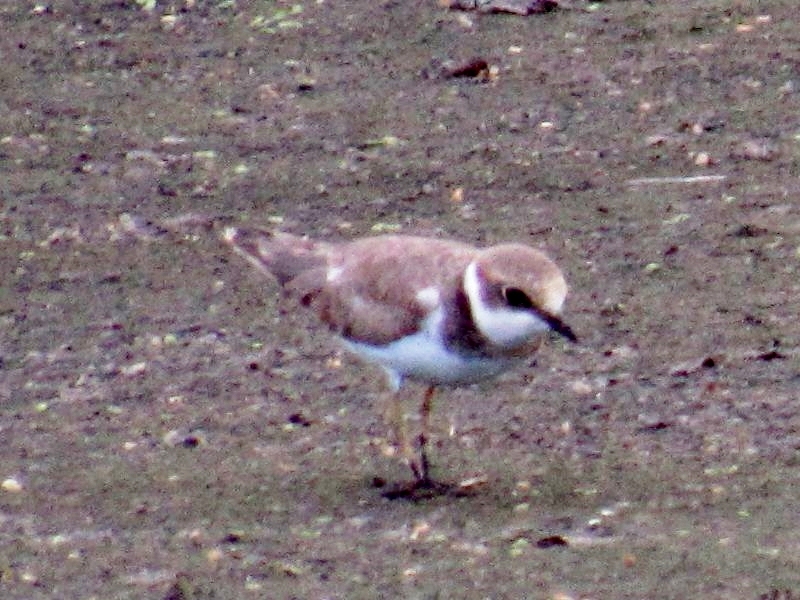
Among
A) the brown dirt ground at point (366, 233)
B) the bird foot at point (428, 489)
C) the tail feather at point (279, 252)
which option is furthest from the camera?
the tail feather at point (279, 252)

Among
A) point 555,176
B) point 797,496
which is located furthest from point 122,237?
point 797,496

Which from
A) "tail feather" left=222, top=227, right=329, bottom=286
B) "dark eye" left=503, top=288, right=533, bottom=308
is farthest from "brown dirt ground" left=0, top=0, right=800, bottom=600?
"dark eye" left=503, top=288, right=533, bottom=308

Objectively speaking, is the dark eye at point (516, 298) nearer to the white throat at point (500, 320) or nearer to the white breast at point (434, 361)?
the white throat at point (500, 320)

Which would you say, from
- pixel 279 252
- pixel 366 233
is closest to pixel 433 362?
pixel 279 252

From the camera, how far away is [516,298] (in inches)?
210

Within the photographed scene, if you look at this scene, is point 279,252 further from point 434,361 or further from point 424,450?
point 434,361

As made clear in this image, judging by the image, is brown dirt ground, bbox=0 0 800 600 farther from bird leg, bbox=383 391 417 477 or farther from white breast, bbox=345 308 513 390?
white breast, bbox=345 308 513 390

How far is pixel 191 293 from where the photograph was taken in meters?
7.73

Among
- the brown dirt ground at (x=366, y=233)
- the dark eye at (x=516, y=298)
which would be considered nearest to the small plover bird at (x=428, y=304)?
the dark eye at (x=516, y=298)

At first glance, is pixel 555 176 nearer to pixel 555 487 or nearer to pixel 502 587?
pixel 555 487

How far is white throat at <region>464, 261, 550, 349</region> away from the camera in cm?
536

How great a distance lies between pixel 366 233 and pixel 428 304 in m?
2.64

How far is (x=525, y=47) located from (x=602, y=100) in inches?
31.9

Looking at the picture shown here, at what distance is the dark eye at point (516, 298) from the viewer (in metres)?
5.32
